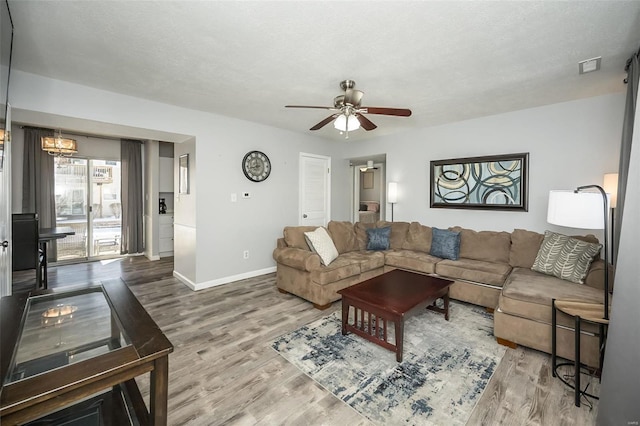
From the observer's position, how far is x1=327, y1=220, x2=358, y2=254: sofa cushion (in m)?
4.15

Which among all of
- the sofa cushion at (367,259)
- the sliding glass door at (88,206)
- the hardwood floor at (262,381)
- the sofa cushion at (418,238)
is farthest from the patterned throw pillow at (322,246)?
the sliding glass door at (88,206)

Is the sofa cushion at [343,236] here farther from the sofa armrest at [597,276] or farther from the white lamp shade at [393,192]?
the sofa armrest at [597,276]

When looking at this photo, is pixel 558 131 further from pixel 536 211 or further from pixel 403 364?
pixel 403 364

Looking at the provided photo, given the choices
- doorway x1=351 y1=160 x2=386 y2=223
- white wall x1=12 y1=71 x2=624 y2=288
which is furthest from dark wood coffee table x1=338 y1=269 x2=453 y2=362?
doorway x1=351 y1=160 x2=386 y2=223

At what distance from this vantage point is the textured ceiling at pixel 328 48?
1736mm

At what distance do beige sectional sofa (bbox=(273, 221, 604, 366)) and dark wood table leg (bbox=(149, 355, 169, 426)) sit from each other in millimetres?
2167

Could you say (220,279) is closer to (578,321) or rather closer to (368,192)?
(578,321)

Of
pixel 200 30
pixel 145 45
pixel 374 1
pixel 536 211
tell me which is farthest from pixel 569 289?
pixel 145 45

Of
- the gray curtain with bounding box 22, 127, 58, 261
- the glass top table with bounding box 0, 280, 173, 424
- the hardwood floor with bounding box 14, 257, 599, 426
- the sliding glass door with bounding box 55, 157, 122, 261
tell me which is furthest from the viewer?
the sliding glass door with bounding box 55, 157, 122, 261

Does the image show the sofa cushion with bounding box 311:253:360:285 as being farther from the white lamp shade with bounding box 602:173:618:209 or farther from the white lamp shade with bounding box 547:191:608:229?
the white lamp shade with bounding box 602:173:618:209

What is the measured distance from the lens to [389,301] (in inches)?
93.9

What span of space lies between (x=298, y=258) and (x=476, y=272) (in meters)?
2.15

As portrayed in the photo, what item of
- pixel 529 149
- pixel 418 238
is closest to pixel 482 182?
pixel 529 149

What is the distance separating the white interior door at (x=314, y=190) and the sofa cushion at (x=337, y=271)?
177 cm
